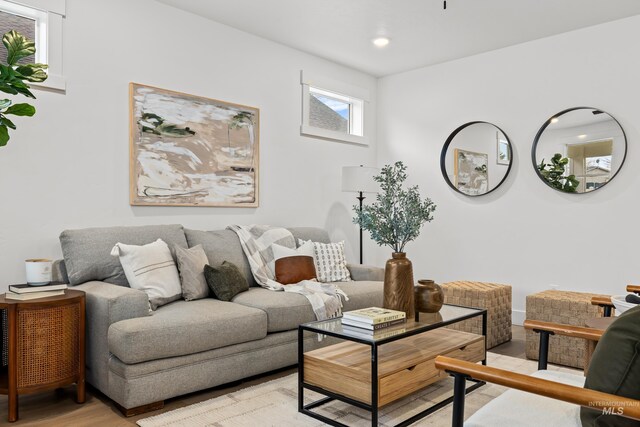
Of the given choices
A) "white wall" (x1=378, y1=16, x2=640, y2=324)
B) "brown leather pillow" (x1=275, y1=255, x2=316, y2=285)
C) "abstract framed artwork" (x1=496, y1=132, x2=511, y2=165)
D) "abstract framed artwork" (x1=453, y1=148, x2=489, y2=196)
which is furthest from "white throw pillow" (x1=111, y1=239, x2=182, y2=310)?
"abstract framed artwork" (x1=496, y1=132, x2=511, y2=165)

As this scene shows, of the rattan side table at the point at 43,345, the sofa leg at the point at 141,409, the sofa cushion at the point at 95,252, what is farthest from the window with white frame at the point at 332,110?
the sofa leg at the point at 141,409

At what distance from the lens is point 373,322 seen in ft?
7.97

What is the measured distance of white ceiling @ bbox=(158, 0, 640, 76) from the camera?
369 centimetres

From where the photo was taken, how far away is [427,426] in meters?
2.36

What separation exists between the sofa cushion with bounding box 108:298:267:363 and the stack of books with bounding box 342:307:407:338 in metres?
0.66

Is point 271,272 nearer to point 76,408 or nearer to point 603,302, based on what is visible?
point 76,408

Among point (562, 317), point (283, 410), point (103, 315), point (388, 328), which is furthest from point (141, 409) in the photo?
point (562, 317)

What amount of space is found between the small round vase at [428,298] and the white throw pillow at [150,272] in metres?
1.58

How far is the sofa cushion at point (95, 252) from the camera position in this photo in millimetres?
2965

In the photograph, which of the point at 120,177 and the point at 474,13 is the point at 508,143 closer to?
the point at 474,13

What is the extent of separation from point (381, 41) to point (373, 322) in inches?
120

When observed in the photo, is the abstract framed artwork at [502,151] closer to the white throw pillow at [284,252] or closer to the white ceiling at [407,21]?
the white ceiling at [407,21]

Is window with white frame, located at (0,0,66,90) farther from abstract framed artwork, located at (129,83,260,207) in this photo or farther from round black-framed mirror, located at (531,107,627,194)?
round black-framed mirror, located at (531,107,627,194)

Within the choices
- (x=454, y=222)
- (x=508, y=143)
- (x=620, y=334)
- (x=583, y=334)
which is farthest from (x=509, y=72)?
(x=620, y=334)
